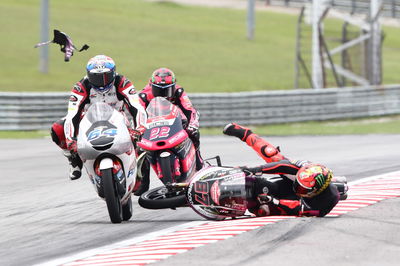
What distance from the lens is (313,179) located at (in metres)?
8.56

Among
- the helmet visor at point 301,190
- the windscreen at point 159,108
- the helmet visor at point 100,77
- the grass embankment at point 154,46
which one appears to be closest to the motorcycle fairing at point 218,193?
the helmet visor at point 301,190

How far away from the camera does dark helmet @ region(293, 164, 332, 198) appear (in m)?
8.56

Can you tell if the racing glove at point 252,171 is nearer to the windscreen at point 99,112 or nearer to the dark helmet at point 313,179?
the dark helmet at point 313,179

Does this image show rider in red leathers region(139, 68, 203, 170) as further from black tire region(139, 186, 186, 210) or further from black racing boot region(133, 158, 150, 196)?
black tire region(139, 186, 186, 210)

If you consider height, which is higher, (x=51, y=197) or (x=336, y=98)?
(x=51, y=197)

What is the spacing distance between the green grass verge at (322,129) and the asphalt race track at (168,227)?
5378mm

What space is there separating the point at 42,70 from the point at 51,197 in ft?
66.5

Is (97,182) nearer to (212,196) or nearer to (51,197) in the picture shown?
(212,196)

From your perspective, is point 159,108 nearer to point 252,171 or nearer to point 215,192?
point 215,192

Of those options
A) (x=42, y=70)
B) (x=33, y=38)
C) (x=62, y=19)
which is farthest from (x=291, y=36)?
(x=42, y=70)

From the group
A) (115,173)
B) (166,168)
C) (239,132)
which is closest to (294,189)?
(239,132)

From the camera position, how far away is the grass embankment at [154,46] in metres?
32.4

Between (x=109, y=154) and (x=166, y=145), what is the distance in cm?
98

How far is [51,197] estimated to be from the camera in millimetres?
11531
